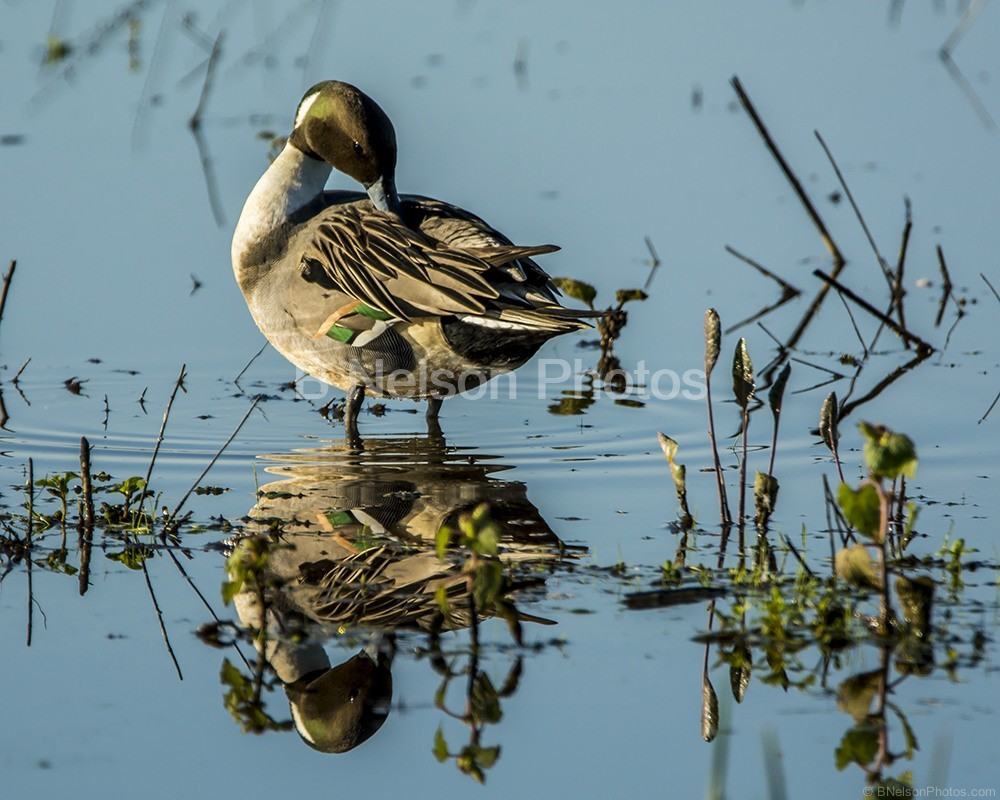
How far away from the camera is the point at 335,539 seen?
17.3 ft

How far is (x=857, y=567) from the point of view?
4.23 meters

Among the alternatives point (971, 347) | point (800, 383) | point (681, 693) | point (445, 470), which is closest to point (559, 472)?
point (445, 470)

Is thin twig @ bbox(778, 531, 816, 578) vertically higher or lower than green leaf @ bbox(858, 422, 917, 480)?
lower

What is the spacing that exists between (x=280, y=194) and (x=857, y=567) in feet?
13.1

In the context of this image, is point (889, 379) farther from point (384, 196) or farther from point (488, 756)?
point (488, 756)

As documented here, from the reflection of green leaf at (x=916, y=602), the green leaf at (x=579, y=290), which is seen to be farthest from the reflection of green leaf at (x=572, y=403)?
the reflection of green leaf at (x=916, y=602)

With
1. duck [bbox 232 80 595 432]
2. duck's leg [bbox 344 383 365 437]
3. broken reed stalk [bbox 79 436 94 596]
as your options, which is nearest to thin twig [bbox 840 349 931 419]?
duck [bbox 232 80 595 432]

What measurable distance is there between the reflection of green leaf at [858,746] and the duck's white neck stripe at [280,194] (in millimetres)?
4341

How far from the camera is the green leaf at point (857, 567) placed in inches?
166

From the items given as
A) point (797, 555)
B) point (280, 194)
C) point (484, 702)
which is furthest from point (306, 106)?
point (484, 702)

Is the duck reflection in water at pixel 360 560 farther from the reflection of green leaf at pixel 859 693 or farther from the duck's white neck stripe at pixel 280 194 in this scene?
the duck's white neck stripe at pixel 280 194

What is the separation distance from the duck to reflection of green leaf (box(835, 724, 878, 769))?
108 inches

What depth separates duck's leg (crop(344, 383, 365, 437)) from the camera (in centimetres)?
709

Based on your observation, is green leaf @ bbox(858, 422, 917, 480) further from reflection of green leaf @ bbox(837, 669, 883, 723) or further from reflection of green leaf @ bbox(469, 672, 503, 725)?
reflection of green leaf @ bbox(469, 672, 503, 725)
